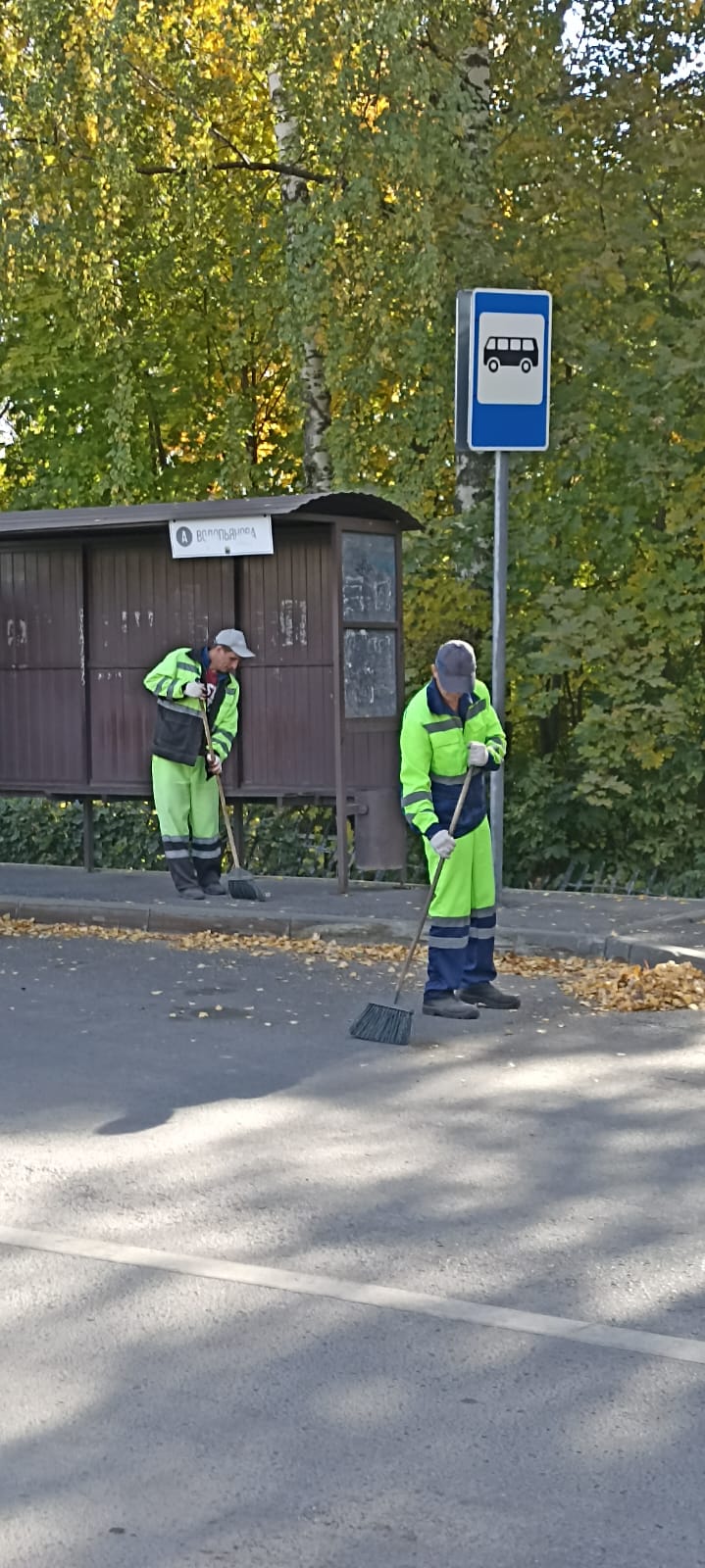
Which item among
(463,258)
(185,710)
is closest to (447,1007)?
(185,710)

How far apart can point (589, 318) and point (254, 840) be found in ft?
15.8

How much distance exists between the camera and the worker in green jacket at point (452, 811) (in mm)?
9219

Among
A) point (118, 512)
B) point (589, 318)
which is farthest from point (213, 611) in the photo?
point (589, 318)

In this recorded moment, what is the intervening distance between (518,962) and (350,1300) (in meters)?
5.96

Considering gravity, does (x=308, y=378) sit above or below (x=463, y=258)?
below

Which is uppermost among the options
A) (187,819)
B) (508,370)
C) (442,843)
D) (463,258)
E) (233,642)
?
(463,258)

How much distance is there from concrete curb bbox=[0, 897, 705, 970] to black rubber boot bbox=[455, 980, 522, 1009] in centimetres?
130

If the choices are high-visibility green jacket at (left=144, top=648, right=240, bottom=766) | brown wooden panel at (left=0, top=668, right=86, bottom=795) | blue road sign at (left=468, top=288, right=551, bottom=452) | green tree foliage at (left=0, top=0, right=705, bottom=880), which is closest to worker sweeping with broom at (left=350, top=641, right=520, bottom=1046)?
blue road sign at (left=468, top=288, right=551, bottom=452)

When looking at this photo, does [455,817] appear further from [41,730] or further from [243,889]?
[41,730]

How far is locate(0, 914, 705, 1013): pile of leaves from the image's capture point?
9.70 metres

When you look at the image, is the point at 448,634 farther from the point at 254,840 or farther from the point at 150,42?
the point at 150,42

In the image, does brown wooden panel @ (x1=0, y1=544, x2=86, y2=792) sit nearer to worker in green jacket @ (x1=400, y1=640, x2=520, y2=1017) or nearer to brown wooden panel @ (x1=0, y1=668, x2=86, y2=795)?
brown wooden panel @ (x1=0, y1=668, x2=86, y2=795)

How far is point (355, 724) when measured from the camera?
13625mm

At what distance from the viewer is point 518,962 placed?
1097 centimetres
